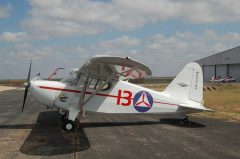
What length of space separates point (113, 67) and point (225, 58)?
76162mm

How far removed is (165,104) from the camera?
1338 centimetres

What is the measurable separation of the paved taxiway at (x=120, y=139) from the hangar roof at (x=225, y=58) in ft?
225

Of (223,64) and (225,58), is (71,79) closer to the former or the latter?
(225,58)

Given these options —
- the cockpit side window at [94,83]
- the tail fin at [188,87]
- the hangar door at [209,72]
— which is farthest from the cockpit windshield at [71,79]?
the hangar door at [209,72]

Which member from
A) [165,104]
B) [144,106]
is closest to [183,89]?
[165,104]

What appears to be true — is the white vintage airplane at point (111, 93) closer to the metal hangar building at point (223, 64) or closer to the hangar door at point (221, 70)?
the metal hangar building at point (223, 64)

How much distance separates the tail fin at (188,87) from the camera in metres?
13.7

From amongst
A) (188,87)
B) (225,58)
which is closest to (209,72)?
(225,58)

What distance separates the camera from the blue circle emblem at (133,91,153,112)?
504 inches

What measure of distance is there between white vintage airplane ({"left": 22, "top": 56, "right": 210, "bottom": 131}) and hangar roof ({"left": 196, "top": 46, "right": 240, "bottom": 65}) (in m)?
68.9

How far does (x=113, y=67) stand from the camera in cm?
1085

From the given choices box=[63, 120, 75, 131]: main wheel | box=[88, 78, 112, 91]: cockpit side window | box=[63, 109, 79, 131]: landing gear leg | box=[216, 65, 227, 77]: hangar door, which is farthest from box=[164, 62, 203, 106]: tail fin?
box=[216, 65, 227, 77]: hangar door

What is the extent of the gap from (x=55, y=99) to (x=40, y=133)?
5.04 feet

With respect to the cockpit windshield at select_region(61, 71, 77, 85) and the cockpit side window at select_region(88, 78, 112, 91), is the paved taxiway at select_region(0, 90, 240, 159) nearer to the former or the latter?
the cockpit side window at select_region(88, 78, 112, 91)
